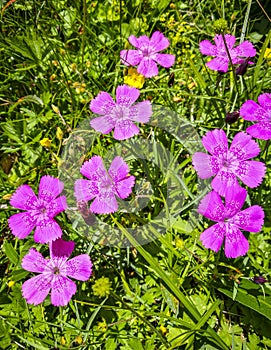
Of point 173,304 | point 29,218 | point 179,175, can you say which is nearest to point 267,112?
point 179,175

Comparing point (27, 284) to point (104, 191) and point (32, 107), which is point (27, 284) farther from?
point (32, 107)

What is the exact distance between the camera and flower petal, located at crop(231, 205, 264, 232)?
1.16 metres

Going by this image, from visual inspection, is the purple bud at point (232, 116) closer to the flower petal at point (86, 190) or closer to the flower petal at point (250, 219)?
the flower petal at point (250, 219)

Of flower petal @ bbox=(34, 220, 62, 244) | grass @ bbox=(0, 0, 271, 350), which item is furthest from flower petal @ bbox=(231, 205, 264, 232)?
flower petal @ bbox=(34, 220, 62, 244)

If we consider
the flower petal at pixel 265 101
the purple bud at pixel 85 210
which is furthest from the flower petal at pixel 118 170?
the flower petal at pixel 265 101

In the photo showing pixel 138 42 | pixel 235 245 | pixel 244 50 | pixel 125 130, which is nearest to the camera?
pixel 235 245

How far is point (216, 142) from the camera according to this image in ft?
3.95

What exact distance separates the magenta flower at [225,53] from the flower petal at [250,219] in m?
0.43

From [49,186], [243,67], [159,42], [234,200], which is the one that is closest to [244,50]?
[243,67]

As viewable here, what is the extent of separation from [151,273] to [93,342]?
258mm

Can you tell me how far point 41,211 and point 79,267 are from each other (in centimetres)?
18

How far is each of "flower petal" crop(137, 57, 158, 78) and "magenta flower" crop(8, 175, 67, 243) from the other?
1.47ft

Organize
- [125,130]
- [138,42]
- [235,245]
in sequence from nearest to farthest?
[235,245] → [125,130] → [138,42]

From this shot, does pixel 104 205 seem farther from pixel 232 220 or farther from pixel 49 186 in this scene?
pixel 232 220
